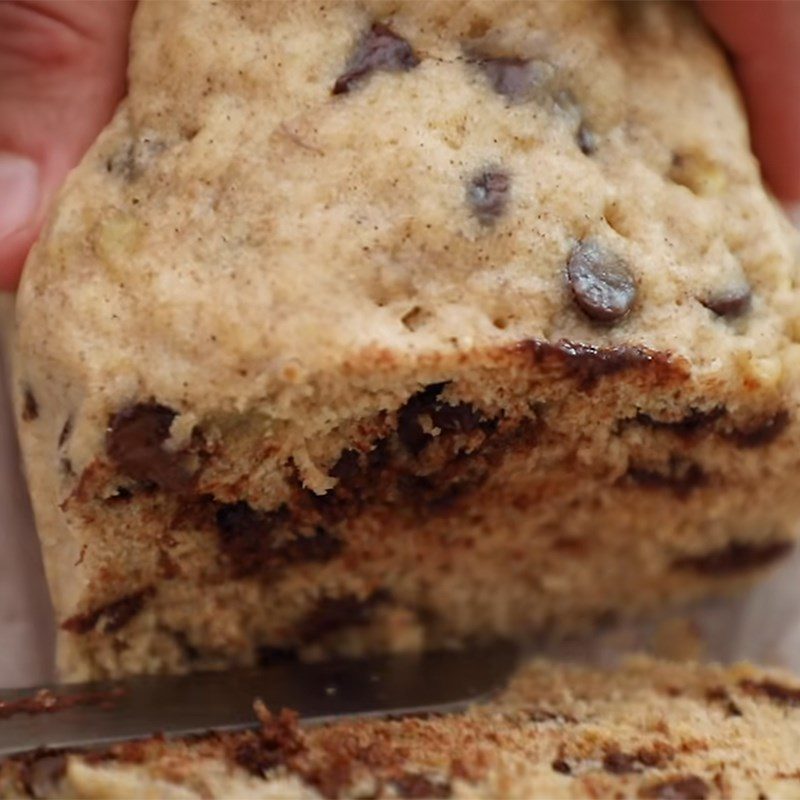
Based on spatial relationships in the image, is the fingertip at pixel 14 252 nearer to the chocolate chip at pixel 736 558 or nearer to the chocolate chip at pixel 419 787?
the chocolate chip at pixel 419 787

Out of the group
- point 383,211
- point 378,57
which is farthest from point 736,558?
point 378,57

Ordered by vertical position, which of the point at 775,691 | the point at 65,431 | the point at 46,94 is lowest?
the point at 775,691

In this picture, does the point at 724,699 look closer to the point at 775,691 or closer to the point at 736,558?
the point at 775,691

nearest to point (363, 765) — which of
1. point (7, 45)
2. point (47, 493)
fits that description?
point (47, 493)

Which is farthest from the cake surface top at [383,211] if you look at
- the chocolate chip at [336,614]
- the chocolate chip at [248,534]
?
the chocolate chip at [336,614]

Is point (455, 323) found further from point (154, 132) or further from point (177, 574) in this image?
point (177, 574)

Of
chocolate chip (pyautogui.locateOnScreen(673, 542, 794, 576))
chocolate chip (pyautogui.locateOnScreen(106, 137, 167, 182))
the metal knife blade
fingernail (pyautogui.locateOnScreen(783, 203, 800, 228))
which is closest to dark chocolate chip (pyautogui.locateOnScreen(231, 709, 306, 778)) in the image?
the metal knife blade
